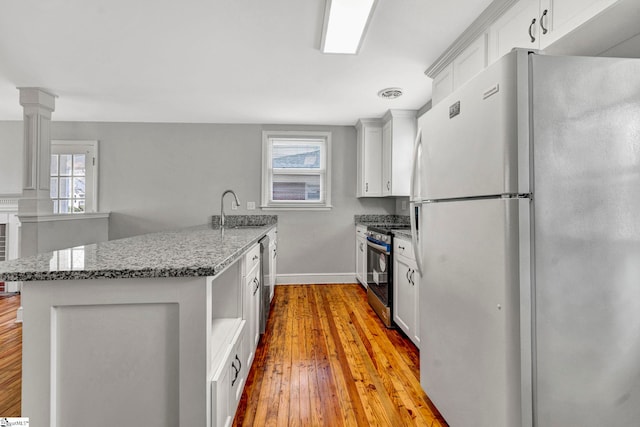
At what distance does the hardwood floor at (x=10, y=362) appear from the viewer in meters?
1.70

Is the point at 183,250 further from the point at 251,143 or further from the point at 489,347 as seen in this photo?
the point at 251,143

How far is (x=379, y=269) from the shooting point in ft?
9.98

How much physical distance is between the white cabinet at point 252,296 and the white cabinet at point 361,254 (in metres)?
1.80

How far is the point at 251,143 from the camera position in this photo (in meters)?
4.40

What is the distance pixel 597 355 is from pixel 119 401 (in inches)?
63.5

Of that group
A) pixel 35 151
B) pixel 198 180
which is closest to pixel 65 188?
pixel 35 151

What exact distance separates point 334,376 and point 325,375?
2.3 inches

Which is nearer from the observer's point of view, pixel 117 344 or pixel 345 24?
pixel 117 344

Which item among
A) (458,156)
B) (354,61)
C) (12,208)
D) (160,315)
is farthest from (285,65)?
(12,208)

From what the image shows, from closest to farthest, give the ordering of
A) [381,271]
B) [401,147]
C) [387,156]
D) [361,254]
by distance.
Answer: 1. [381,271]
2. [401,147]
3. [387,156]
4. [361,254]

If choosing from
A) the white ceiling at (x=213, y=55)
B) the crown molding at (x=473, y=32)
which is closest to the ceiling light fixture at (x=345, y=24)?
the white ceiling at (x=213, y=55)

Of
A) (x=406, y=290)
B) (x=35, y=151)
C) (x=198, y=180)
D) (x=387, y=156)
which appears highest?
(x=387, y=156)

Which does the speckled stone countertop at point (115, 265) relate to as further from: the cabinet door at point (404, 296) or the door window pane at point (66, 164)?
the door window pane at point (66, 164)

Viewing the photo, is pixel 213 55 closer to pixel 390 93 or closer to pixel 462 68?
pixel 390 93
